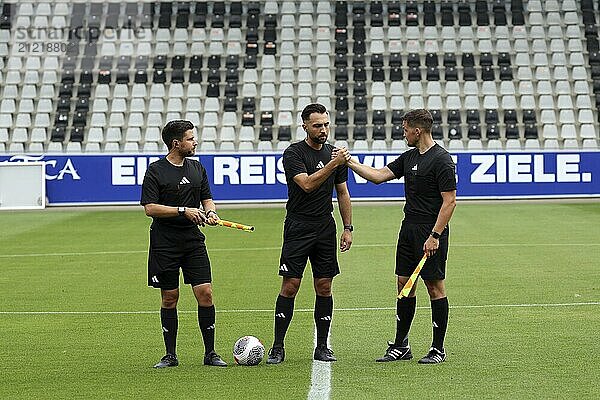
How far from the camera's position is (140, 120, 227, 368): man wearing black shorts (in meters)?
8.38

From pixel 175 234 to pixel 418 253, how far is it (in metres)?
1.89

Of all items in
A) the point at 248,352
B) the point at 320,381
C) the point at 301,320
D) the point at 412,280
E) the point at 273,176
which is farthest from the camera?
the point at 273,176

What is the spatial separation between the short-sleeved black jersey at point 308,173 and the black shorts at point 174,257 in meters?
0.81

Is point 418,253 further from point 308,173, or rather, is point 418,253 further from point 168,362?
point 168,362

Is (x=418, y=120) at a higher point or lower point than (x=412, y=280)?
higher

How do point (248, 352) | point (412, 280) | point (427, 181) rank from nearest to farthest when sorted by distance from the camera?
point (412, 280)
point (248, 352)
point (427, 181)

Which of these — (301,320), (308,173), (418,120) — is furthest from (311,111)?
(301,320)

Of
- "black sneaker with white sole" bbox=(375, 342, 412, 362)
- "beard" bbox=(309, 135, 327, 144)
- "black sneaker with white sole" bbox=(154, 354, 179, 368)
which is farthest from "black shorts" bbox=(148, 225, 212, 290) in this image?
"black sneaker with white sole" bbox=(375, 342, 412, 362)

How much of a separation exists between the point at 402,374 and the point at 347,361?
0.64 meters

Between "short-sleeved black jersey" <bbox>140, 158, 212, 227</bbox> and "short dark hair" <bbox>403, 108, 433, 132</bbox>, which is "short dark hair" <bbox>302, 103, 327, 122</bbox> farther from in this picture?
"short-sleeved black jersey" <bbox>140, 158, 212, 227</bbox>

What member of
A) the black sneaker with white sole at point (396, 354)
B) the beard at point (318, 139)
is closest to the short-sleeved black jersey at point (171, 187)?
the beard at point (318, 139)

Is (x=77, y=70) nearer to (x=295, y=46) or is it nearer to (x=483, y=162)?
(x=295, y=46)

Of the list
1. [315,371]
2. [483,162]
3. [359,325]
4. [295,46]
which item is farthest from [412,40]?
[315,371]

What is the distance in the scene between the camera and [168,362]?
842 cm
